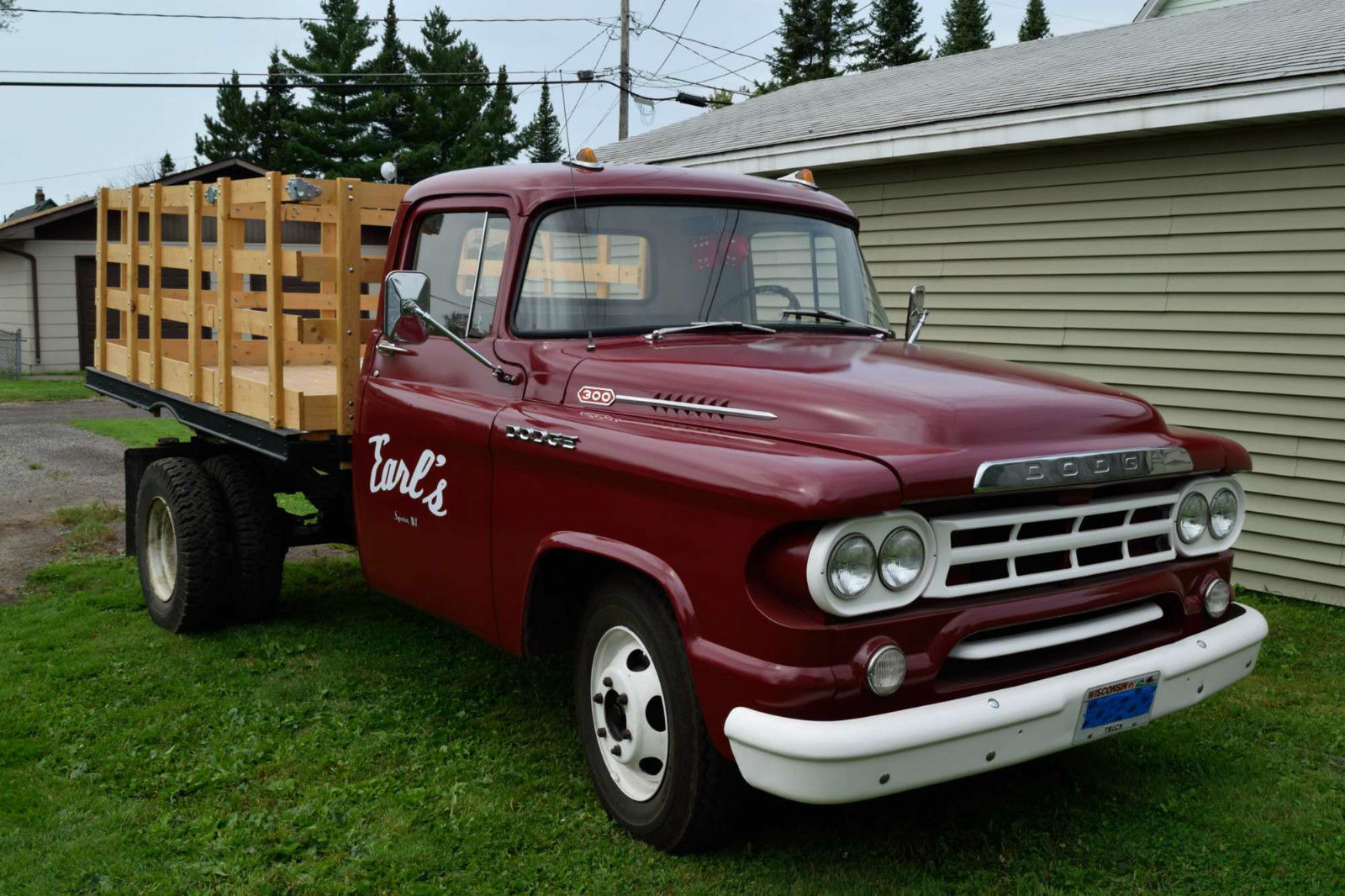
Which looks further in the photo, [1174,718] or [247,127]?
[247,127]

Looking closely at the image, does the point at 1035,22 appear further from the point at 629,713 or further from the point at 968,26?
the point at 629,713

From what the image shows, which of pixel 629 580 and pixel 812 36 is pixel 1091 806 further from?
pixel 812 36

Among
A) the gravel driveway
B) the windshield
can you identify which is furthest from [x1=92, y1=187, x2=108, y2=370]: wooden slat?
the windshield

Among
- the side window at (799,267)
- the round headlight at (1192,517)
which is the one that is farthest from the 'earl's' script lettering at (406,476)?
the round headlight at (1192,517)

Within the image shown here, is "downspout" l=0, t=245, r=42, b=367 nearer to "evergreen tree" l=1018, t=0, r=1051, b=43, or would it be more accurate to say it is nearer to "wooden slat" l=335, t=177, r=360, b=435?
"wooden slat" l=335, t=177, r=360, b=435

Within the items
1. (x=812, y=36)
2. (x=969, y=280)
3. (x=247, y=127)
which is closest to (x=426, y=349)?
(x=969, y=280)

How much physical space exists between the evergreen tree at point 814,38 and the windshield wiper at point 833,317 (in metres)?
39.7

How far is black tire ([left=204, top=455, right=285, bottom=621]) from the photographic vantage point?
567 cm

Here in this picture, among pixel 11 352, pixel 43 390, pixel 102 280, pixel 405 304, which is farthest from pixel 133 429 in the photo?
pixel 11 352

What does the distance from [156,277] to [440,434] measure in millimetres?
3001

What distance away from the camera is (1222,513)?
3820 mm

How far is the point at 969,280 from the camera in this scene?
8594mm

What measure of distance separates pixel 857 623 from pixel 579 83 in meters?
26.4

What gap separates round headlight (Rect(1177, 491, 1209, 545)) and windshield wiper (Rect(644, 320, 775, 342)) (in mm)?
1535
